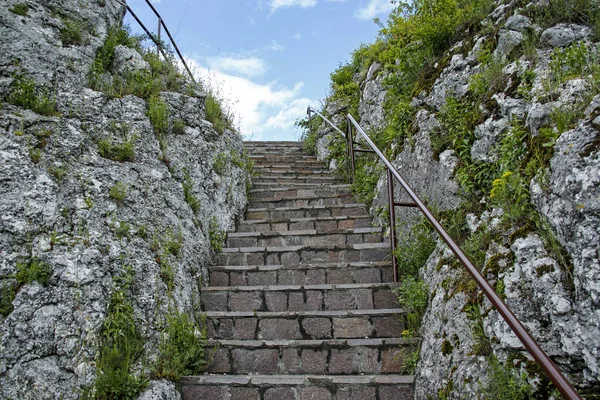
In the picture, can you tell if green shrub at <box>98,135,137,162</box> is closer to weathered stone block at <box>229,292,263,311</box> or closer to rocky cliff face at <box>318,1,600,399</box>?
weathered stone block at <box>229,292,263,311</box>

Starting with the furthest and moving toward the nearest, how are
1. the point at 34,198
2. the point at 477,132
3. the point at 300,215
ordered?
the point at 300,215 → the point at 477,132 → the point at 34,198

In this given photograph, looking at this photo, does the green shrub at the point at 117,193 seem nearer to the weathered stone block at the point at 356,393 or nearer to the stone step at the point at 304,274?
the stone step at the point at 304,274

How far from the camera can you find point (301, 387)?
2811 mm

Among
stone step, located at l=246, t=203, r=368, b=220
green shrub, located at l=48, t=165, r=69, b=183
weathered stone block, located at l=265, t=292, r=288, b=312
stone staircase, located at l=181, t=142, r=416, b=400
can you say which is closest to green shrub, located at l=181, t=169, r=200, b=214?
stone staircase, located at l=181, t=142, r=416, b=400

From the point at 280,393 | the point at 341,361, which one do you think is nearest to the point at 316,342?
the point at 341,361

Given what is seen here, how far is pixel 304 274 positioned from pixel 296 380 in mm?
1273

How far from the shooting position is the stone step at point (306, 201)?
5.61m

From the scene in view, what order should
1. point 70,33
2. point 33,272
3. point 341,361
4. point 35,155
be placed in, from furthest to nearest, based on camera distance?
point 70,33
point 35,155
point 341,361
point 33,272

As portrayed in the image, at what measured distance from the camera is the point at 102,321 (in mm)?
2783

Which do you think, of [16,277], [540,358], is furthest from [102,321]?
[540,358]

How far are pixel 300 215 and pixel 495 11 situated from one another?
10.4 feet

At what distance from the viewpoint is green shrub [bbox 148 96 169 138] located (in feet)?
15.3

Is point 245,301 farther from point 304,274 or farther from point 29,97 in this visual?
point 29,97

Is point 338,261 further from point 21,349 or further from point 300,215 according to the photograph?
point 21,349
